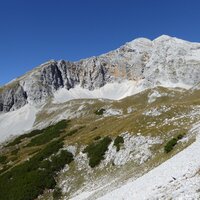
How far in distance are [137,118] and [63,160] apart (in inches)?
655

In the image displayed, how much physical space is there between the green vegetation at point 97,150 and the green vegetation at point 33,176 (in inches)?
170

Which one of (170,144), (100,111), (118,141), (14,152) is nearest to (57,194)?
(118,141)

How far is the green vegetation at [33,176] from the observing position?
58.5 meters

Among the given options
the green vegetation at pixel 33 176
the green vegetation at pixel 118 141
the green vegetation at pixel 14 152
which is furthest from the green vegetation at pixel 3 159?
the green vegetation at pixel 118 141

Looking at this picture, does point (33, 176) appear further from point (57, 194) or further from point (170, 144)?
point (170, 144)

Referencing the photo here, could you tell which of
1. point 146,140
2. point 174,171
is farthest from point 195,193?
point 146,140

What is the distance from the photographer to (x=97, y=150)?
200 ft

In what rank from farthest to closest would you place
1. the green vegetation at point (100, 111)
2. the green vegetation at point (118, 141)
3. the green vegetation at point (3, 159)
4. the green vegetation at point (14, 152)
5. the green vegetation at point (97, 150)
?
1. the green vegetation at point (100, 111)
2. the green vegetation at point (14, 152)
3. the green vegetation at point (3, 159)
4. the green vegetation at point (118, 141)
5. the green vegetation at point (97, 150)

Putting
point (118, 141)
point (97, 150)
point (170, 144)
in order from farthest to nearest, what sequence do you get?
point (97, 150) → point (118, 141) → point (170, 144)

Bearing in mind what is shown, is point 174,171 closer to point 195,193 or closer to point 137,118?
point 195,193

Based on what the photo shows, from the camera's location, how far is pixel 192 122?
177ft

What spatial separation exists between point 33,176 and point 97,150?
42.3ft

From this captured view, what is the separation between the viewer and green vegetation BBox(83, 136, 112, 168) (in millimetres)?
58381

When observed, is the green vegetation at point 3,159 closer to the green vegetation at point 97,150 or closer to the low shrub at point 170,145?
the green vegetation at point 97,150
